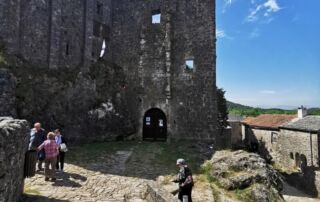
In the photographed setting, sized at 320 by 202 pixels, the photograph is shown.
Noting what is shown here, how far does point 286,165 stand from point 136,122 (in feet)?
48.9

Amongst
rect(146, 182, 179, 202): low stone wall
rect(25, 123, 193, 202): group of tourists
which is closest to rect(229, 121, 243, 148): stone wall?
rect(25, 123, 193, 202): group of tourists

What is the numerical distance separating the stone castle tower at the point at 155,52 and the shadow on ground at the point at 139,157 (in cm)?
208

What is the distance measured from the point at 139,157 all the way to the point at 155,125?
5851mm

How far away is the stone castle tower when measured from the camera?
19562 mm

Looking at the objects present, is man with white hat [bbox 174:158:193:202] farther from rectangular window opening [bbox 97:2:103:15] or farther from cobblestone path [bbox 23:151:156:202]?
rectangular window opening [bbox 97:2:103:15]

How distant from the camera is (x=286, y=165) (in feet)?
88.0

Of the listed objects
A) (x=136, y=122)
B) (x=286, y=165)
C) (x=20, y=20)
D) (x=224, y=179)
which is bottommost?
(x=286, y=165)

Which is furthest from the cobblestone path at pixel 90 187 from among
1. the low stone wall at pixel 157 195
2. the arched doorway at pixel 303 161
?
the arched doorway at pixel 303 161

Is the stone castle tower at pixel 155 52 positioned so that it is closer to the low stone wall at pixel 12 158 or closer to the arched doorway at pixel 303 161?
the arched doorway at pixel 303 161

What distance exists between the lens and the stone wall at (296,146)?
22.5 m

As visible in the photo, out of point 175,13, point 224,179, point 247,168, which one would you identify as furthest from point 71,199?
point 175,13

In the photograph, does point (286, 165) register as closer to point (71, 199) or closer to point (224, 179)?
point (224, 179)

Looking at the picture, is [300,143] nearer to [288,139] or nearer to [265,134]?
[288,139]

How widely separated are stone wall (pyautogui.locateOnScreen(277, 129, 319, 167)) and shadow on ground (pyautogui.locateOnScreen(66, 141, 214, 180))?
9.05m
